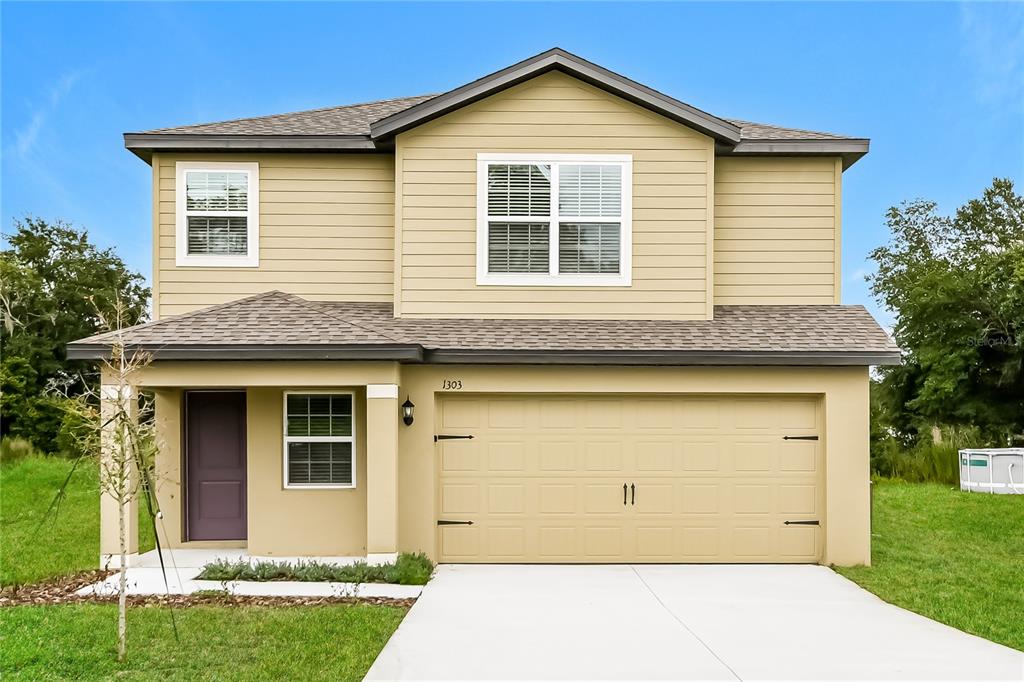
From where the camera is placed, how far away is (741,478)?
35.7 ft

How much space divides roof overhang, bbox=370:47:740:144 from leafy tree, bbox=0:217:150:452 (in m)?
21.6

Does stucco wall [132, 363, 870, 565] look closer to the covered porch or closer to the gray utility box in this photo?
the covered porch

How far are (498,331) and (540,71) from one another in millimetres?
3427

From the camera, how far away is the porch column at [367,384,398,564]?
991 cm

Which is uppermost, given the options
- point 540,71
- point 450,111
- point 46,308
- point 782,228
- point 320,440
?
point 540,71

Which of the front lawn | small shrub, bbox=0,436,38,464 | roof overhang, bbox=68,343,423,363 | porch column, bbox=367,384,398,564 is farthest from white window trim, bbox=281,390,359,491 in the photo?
small shrub, bbox=0,436,38,464

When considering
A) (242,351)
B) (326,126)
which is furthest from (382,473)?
(326,126)

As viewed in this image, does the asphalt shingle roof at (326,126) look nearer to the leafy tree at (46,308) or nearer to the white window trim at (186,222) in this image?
the white window trim at (186,222)

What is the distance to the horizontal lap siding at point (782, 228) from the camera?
11758 millimetres

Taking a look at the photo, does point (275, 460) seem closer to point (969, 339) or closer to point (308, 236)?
point (308, 236)

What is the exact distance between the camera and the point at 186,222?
11625 mm

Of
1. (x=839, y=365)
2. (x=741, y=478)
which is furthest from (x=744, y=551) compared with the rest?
(x=839, y=365)

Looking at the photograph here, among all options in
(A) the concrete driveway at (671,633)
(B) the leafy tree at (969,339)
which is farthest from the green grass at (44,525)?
(B) the leafy tree at (969,339)

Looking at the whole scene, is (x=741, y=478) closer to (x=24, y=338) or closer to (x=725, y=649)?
(x=725, y=649)
